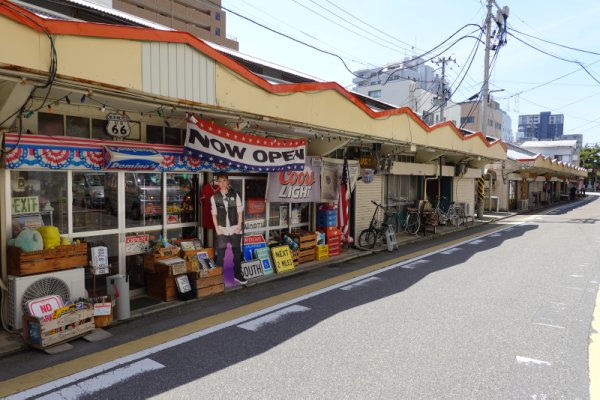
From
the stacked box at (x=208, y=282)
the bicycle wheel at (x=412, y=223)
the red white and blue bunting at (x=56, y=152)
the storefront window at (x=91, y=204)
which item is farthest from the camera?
the bicycle wheel at (x=412, y=223)

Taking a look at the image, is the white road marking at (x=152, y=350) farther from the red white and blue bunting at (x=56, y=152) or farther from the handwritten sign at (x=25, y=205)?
the red white and blue bunting at (x=56, y=152)

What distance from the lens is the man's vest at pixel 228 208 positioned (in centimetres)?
829

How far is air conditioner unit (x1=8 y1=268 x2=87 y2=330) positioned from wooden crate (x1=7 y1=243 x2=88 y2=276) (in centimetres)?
8

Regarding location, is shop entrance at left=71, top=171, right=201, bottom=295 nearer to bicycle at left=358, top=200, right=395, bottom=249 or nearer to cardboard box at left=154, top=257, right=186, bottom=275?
cardboard box at left=154, top=257, right=186, bottom=275

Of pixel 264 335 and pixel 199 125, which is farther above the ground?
pixel 199 125

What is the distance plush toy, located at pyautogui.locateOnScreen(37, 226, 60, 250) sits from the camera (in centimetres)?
578

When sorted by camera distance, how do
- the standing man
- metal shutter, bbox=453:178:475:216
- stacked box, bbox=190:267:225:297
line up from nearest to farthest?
stacked box, bbox=190:267:225:297 < the standing man < metal shutter, bbox=453:178:475:216

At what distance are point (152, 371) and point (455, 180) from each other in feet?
62.9

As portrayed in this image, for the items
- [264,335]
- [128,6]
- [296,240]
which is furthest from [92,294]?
[128,6]

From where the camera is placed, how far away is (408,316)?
21.4 feet

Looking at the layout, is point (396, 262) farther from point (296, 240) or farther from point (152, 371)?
point (152, 371)

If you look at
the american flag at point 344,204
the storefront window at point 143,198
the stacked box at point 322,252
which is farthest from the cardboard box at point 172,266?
the american flag at point 344,204

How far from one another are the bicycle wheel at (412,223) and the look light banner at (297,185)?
6.68 metres

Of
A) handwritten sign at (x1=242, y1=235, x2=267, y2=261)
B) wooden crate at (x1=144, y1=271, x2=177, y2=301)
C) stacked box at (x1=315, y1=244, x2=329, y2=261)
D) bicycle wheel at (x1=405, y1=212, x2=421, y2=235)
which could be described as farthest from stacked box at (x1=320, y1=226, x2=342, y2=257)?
bicycle wheel at (x1=405, y1=212, x2=421, y2=235)
